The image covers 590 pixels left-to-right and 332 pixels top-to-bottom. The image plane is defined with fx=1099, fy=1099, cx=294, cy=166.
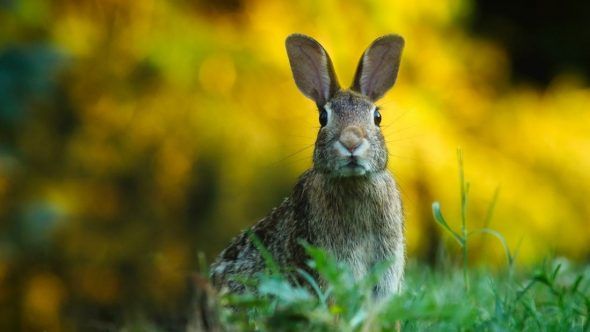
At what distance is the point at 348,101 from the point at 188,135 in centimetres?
399

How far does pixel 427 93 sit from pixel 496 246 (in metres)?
1.17

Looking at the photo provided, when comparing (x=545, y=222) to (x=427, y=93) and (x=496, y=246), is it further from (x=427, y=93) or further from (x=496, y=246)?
(x=427, y=93)

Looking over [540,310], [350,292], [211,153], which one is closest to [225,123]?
[211,153]

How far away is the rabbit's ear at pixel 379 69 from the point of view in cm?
391

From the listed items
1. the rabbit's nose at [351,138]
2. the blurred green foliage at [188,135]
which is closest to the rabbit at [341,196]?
the rabbit's nose at [351,138]

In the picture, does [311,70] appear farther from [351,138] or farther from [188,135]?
[188,135]

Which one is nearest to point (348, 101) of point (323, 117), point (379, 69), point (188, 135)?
point (323, 117)

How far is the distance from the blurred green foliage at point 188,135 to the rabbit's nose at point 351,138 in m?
3.51

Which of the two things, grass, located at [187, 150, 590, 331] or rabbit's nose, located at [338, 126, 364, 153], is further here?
rabbit's nose, located at [338, 126, 364, 153]

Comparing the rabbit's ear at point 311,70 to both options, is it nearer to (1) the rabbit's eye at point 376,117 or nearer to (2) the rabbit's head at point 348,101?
(2) the rabbit's head at point 348,101

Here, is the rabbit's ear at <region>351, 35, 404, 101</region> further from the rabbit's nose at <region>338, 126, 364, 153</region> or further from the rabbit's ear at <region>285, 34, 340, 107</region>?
the rabbit's nose at <region>338, 126, 364, 153</region>

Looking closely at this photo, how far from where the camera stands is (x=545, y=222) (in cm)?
773

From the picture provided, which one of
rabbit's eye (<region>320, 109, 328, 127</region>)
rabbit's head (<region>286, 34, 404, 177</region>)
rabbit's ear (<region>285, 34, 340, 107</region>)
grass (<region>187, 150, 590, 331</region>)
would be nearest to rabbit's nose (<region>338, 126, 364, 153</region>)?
rabbit's head (<region>286, 34, 404, 177</region>)

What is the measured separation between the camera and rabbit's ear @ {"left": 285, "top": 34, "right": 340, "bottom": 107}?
385 centimetres
